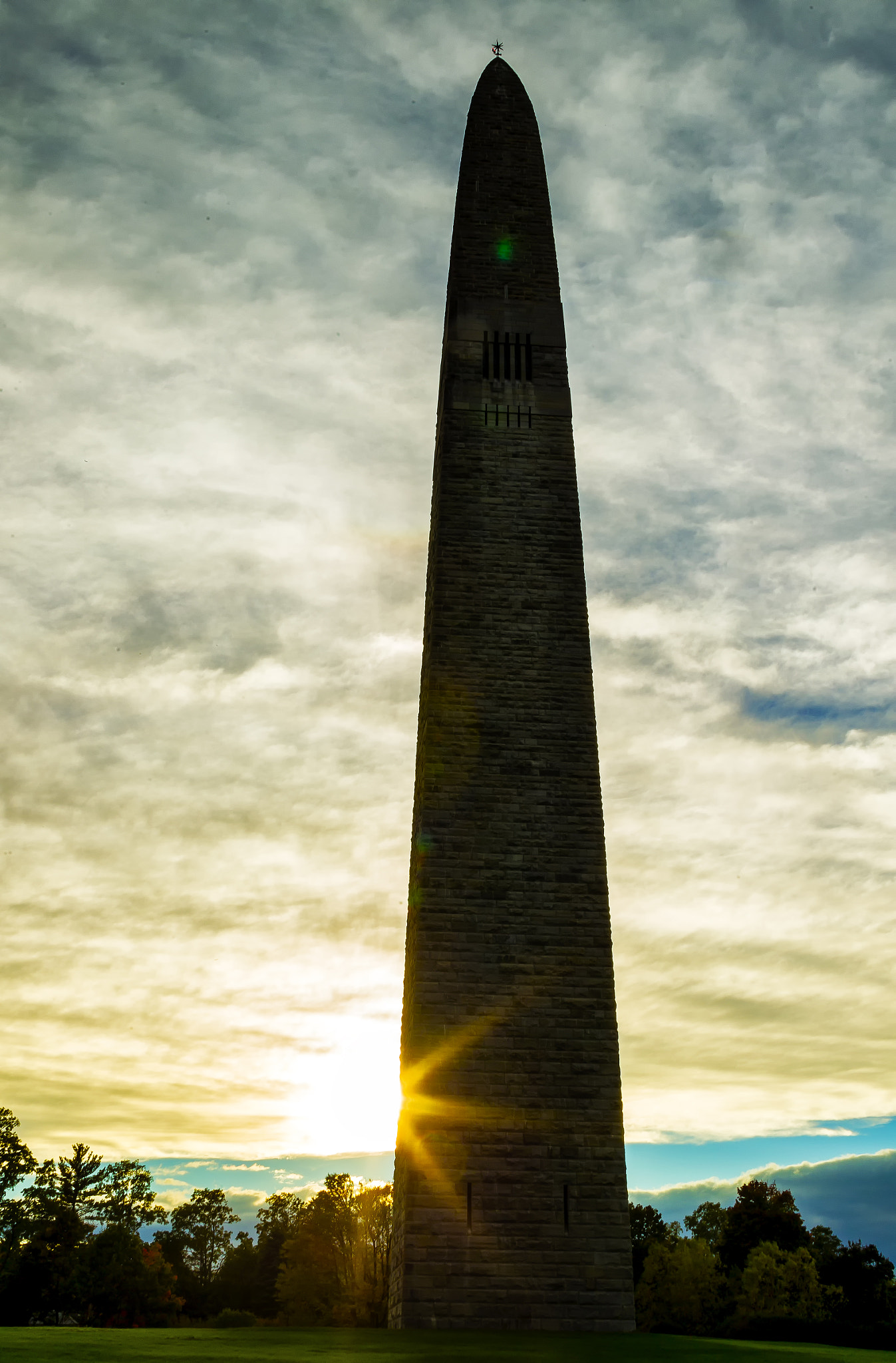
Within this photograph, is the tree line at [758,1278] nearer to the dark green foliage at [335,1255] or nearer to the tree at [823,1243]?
the tree at [823,1243]

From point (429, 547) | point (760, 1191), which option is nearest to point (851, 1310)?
point (760, 1191)

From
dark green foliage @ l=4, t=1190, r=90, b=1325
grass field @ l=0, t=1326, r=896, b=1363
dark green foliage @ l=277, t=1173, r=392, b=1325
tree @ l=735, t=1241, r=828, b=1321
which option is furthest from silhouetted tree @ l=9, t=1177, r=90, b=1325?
grass field @ l=0, t=1326, r=896, b=1363

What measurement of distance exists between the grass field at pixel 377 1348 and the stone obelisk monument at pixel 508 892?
5.24 feet

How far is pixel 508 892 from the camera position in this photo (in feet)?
62.3

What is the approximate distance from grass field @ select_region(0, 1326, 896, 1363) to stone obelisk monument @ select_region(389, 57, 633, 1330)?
1.60 m

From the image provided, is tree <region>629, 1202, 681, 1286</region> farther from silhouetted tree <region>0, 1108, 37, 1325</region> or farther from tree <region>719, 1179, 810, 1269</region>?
silhouetted tree <region>0, 1108, 37, 1325</region>

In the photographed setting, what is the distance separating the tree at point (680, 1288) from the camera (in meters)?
41.6

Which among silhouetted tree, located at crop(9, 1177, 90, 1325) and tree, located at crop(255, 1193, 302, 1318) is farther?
tree, located at crop(255, 1193, 302, 1318)

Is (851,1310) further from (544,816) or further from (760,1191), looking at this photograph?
Answer: (544,816)

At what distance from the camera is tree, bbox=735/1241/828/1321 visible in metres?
39.9

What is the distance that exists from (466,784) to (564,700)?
2620 mm

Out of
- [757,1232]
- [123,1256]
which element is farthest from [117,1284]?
[757,1232]

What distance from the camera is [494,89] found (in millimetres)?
29875

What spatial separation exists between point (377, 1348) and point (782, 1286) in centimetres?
3530
